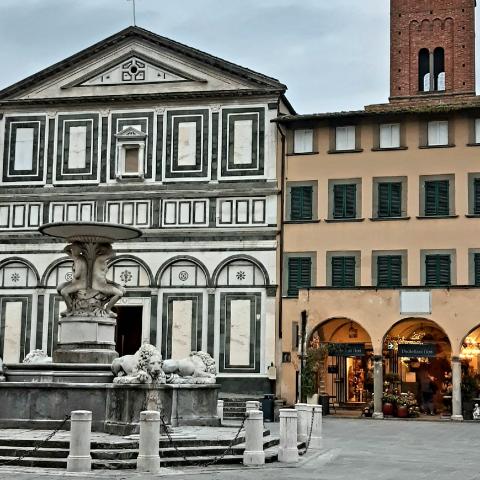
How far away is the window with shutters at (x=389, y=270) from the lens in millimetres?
39688

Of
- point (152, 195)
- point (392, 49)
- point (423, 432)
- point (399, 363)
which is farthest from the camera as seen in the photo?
Answer: point (392, 49)

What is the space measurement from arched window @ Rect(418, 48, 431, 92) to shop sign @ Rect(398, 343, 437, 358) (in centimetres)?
1720

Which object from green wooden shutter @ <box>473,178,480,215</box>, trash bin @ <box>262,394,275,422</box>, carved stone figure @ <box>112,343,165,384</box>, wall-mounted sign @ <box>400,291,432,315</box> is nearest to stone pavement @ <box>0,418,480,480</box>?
carved stone figure @ <box>112,343,165,384</box>

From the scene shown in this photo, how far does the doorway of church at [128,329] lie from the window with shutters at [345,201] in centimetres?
929

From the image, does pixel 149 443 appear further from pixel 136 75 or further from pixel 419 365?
pixel 136 75

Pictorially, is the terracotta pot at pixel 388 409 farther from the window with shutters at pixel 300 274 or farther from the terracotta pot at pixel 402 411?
the window with shutters at pixel 300 274

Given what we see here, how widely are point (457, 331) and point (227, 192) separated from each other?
11.0 metres

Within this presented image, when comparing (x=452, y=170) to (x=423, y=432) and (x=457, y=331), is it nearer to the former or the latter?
(x=457, y=331)

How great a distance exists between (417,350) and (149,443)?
21.7 metres

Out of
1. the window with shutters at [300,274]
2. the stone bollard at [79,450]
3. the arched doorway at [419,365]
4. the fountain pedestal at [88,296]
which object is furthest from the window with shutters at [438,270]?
the stone bollard at [79,450]

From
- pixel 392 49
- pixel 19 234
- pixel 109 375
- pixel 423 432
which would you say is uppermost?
pixel 392 49

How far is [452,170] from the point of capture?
3972cm

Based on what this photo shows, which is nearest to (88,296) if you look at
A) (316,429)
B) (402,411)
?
(316,429)

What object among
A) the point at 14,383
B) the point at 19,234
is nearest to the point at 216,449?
the point at 14,383
